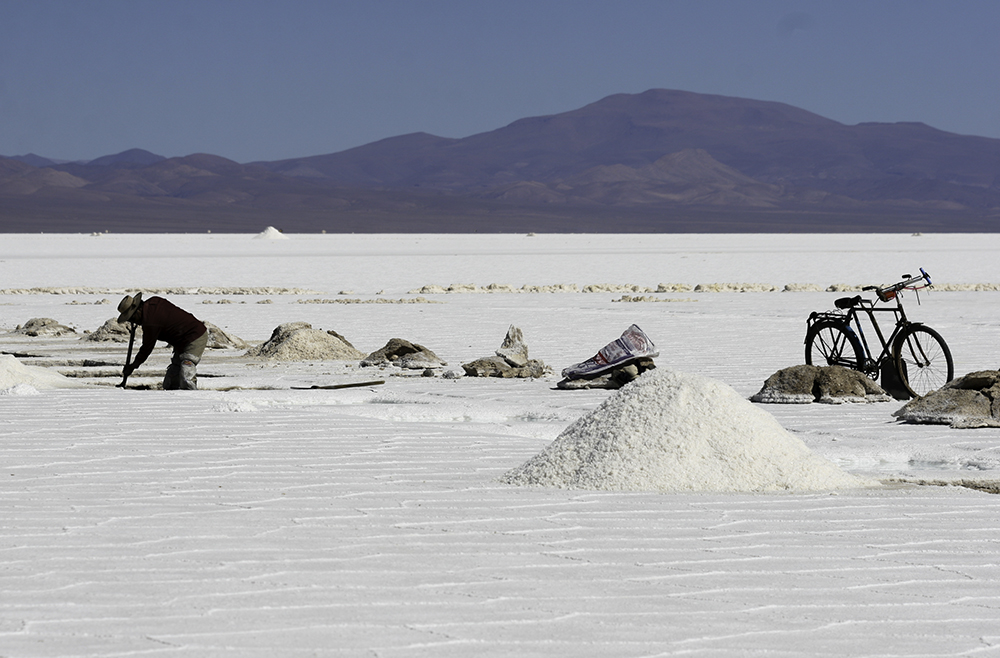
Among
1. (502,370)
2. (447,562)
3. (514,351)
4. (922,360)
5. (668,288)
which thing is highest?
(668,288)

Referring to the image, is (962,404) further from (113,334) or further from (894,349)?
(113,334)

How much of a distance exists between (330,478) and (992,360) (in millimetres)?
6921

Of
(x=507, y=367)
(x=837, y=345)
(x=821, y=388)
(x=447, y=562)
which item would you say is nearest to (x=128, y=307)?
(x=507, y=367)

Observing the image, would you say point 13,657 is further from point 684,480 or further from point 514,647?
point 684,480

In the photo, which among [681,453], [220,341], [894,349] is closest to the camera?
[681,453]

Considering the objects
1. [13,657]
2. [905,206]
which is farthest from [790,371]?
[905,206]

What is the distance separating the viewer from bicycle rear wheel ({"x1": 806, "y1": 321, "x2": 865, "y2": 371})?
8.24 m

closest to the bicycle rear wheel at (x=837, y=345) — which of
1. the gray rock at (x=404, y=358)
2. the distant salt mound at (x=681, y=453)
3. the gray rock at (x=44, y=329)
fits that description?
the gray rock at (x=404, y=358)

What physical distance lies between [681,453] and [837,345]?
12.2 feet

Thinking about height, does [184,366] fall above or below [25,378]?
above

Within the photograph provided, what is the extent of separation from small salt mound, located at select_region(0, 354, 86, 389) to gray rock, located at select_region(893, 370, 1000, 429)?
5.27 metres

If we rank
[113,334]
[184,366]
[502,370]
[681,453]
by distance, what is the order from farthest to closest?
[113,334], [502,370], [184,366], [681,453]

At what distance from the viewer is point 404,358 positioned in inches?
400

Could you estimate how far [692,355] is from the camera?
11.2 meters
